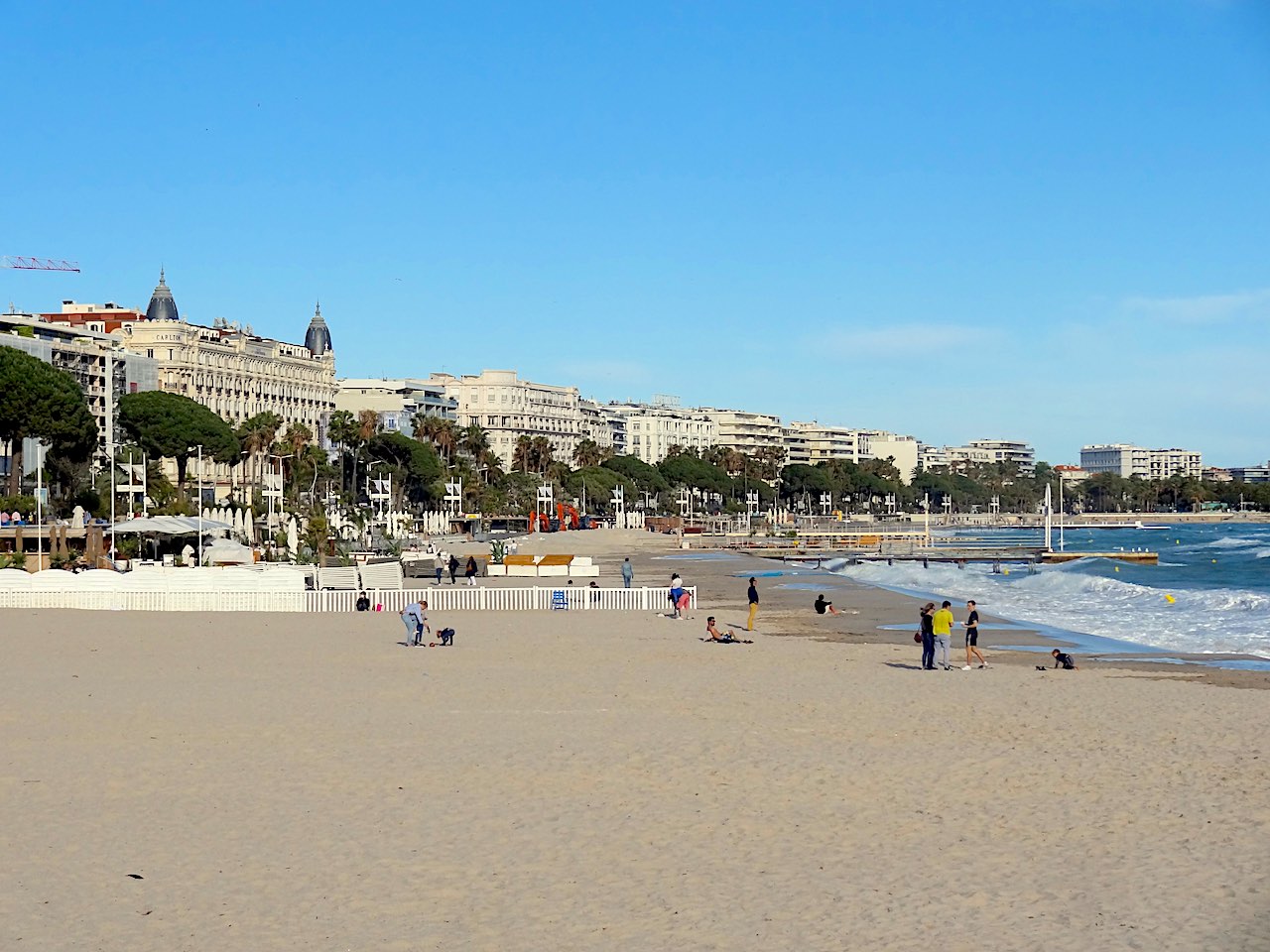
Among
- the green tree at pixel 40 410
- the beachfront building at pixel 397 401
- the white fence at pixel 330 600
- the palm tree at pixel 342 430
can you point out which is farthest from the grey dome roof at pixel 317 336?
the white fence at pixel 330 600

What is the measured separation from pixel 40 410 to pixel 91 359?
50.5 metres

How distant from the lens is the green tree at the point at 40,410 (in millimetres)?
66438

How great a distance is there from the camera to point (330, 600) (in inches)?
1375

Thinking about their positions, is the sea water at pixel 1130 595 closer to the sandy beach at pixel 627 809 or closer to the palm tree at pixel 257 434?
the sandy beach at pixel 627 809

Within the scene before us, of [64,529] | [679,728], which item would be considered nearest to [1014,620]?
[679,728]

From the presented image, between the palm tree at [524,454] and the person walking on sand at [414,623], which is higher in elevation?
the palm tree at [524,454]

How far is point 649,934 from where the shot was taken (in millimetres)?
8586

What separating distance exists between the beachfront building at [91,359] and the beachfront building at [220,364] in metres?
2.46

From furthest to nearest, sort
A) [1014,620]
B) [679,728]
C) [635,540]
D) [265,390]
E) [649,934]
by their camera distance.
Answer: [265,390], [635,540], [1014,620], [679,728], [649,934]

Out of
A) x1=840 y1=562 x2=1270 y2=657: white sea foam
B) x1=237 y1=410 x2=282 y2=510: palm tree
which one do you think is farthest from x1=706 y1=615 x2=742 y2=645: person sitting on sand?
x1=237 y1=410 x2=282 y2=510: palm tree

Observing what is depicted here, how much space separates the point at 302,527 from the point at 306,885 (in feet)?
223

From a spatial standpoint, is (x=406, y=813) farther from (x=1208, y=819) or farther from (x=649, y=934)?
(x=1208, y=819)

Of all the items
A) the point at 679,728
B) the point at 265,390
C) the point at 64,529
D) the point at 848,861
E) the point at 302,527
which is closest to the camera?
the point at 848,861

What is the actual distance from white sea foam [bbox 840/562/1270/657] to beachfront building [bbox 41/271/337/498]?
72209 mm
